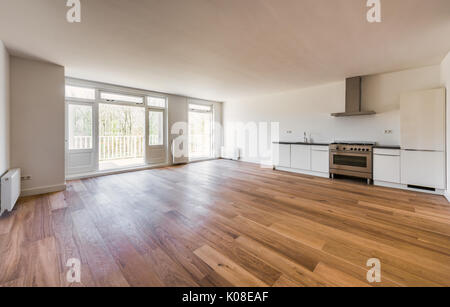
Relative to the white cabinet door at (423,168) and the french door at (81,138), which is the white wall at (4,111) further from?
the white cabinet door at (423,168)

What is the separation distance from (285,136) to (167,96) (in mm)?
4443

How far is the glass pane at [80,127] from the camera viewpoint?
474cm

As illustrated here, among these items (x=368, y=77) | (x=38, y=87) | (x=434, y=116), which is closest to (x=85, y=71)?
(x=38, y=87)

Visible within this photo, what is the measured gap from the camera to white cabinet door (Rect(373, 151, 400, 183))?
12.8 feet

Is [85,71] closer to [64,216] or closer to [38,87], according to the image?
[38,87]

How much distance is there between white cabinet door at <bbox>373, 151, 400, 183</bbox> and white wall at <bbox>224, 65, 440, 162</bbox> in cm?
65

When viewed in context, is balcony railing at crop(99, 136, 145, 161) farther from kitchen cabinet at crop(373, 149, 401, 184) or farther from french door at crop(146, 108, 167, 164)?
kitchen cabinet at crop(373, 149, 401, 184)

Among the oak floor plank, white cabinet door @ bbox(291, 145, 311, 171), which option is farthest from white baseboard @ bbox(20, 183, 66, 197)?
white cabinet door @ bbox(291, 145, 311, 171)

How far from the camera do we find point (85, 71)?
425 centimetres

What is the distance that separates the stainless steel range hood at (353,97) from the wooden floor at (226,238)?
212 cm

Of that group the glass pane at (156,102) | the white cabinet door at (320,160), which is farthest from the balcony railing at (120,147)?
the white cabinet door at (320,160)

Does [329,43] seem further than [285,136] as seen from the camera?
No

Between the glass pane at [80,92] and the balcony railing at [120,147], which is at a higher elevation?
the glass pane at [80,92]

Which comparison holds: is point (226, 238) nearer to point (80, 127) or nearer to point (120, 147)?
point (80, 127)
